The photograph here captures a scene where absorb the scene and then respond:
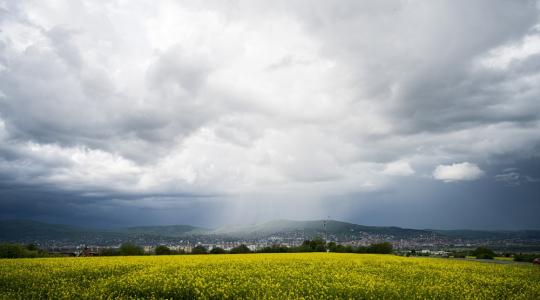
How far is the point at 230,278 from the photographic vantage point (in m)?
21.5

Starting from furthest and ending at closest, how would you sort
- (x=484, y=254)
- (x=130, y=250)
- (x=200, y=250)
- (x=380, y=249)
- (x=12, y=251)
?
(x=380, y=249)
(x=200, y=250)
(x=484, y=254)
(x=130, y=250)
(x=12, y=251)

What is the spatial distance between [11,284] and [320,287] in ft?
64.8

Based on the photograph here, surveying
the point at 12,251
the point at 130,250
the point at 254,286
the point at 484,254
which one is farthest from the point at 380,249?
the point at 12,251

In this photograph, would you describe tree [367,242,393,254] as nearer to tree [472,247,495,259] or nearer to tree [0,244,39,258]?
tree [472,247,495,259]

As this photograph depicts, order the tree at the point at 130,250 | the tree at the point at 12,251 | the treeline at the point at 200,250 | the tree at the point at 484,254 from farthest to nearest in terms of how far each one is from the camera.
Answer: the tree at the point at 484,254
the tree at the point at 130,250
the treeline at the point at 200,250
the tree at the point at 12,251

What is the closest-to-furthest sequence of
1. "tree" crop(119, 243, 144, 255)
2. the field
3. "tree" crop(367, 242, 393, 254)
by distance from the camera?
the field → "tree" crop(119, 243, 144, 255) → "tree" crop(367, 242, 393, 254)

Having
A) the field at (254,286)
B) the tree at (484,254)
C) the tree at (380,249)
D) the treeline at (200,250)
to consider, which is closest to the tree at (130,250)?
the treeline at (200,250)

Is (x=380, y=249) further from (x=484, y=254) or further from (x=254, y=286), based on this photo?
(x=254, y=286)

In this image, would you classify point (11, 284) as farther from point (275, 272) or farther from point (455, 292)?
point (455, 292)

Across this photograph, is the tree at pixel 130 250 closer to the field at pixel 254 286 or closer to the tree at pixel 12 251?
the tree at pixel 12 251

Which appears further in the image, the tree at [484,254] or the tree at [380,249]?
the tree at [380,249]

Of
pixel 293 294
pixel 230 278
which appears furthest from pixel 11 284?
pixel 293 294

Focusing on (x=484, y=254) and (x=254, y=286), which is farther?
(x=484, y=254)

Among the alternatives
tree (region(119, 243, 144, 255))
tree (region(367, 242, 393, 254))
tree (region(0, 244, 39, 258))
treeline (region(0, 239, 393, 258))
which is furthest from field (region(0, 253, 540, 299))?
tree (region(367, 242, 393, 254))
